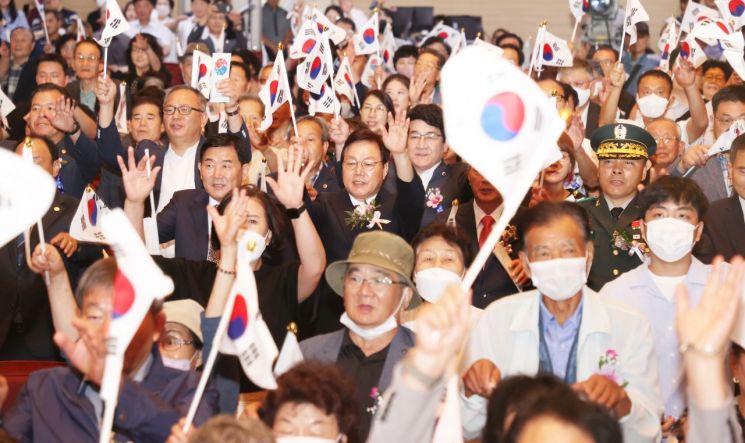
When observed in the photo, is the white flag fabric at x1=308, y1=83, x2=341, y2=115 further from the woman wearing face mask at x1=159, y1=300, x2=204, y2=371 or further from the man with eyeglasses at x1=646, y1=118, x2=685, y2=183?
the woman wearing face mask at x1=159, y1=300, x2=204, y2=371

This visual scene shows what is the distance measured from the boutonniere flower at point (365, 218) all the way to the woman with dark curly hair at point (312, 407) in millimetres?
2354

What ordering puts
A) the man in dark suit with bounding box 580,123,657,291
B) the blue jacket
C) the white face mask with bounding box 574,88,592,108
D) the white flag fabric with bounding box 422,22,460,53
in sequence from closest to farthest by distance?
1. the blue jacket
2. the man in dark suit with bounding box 580,123,657,291
3. the white face mask with bounding box 574,88,592,108
4. the white flag fabric with bounding box 422,22,460,53

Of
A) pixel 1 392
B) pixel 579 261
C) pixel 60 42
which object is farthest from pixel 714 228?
pixel 60 42

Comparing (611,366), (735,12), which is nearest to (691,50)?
(735,12)

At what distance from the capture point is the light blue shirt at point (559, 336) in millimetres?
4598

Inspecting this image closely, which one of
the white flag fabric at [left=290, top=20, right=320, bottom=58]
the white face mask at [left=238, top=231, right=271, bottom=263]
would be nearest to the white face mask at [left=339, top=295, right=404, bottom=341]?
the white face mask at [left=238, top=231, right=271, bottom=263]

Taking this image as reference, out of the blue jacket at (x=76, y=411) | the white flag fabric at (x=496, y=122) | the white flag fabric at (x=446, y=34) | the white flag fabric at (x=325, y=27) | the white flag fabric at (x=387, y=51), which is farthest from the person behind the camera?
the white flag fabric at (x=446, y=34)

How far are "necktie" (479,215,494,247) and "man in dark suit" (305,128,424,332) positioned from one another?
32cm

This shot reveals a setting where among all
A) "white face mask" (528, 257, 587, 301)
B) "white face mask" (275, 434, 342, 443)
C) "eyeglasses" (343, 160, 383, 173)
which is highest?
"eyeglasses" (343, 160, 383, 173)

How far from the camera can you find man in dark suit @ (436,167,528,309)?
19.6 ft

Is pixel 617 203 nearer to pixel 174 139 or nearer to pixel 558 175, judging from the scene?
pixel 558 175

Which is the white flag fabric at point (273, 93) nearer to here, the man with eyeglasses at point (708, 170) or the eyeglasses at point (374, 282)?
the man with eyeglasses at point (708, 170)

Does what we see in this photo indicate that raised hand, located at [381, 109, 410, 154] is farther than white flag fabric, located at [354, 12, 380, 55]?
No

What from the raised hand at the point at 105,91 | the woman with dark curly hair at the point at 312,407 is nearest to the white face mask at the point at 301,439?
the woman with dark curly hair at the point at 312,407
